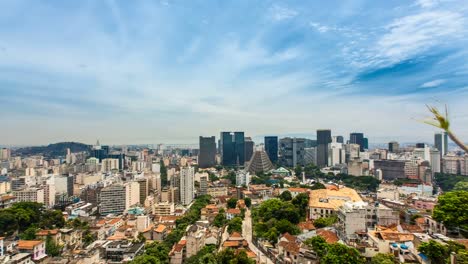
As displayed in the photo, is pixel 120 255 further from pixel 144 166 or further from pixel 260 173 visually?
pixel 144 166

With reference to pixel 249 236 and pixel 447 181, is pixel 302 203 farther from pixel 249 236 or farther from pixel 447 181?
pixel 447 181

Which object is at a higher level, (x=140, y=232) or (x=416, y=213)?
(x=416, y=213)

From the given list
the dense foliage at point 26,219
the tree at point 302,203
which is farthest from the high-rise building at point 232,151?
the dense foliage at point 26,219

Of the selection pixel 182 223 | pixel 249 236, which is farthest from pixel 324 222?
pixel 182 223

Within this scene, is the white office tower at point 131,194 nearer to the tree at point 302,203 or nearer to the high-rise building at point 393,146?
the tree at point 302,203

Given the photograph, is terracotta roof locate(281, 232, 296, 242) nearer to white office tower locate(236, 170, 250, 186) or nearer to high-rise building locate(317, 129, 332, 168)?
white office tower locate(236, 170, 250, 186)

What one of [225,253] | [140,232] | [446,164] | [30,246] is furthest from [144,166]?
[446,164]
